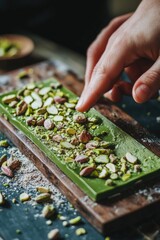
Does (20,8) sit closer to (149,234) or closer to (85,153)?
(85,153)

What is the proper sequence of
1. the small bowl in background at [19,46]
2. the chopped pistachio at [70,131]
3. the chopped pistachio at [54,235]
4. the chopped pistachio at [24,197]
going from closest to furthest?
the chopped pistachio at [54,235] → the chopped pistachio at [24,197] → the chopped pistachio at [70,131] → the small bowl in background at [19,46]

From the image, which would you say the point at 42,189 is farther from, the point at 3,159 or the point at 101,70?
the point at 101,70

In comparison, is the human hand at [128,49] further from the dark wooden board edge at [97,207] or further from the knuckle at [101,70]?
the dark wooden board edge at [97,207]

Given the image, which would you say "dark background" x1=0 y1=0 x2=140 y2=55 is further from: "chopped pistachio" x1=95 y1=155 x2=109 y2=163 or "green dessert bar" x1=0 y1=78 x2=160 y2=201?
"chopped pistachio" x1=95 y1=155 x2=109 y2=163

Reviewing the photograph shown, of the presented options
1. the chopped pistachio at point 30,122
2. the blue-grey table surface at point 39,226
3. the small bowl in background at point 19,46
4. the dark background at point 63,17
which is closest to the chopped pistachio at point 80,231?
the blue-grey table surface at point 39,226

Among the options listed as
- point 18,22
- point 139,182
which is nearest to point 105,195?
point 139,182

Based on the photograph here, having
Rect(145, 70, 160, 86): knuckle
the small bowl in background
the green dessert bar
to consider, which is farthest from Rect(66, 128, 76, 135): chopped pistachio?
the small bowl in background

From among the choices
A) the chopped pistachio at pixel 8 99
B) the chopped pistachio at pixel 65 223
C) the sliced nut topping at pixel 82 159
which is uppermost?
the sliced nut topping at pixel 82 159
